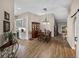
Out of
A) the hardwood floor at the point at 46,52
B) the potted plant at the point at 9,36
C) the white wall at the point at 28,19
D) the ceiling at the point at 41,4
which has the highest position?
the ceiling at the point at 41,4

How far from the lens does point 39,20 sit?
12.3m

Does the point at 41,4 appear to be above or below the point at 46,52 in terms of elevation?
above

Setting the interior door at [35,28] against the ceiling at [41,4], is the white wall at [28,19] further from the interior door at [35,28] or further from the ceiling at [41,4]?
A: the ceiling at [41,4]

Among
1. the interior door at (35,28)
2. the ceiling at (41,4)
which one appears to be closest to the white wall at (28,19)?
the interior door at (35,28)

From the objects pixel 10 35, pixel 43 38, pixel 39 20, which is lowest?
pixel 43 38

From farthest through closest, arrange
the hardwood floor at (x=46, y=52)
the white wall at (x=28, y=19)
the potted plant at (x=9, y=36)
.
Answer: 1. the white wall at (x=28, y=19)
2. the hardwood floor at (x=46, y=52)
3. the potted plant at (x=9, y=36)

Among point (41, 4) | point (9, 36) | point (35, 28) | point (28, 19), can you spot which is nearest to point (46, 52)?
point (9, 36)

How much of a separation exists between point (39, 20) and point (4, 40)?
351 inches

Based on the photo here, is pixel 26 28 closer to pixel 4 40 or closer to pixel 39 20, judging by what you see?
pixel 39 20

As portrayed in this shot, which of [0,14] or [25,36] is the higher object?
[0,14]

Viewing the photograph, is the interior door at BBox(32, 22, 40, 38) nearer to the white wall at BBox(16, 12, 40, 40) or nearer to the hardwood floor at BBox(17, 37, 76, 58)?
the white wall at BBox(16, 12, 40, 40)

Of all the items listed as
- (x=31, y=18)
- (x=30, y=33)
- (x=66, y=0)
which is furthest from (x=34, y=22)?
(x=66, y=0)

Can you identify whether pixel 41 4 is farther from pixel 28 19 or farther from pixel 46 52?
pixel 28 19

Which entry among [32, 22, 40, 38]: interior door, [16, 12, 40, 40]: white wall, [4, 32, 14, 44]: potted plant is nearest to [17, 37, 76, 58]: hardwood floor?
[4, 32, 14, 44]: potted plant
